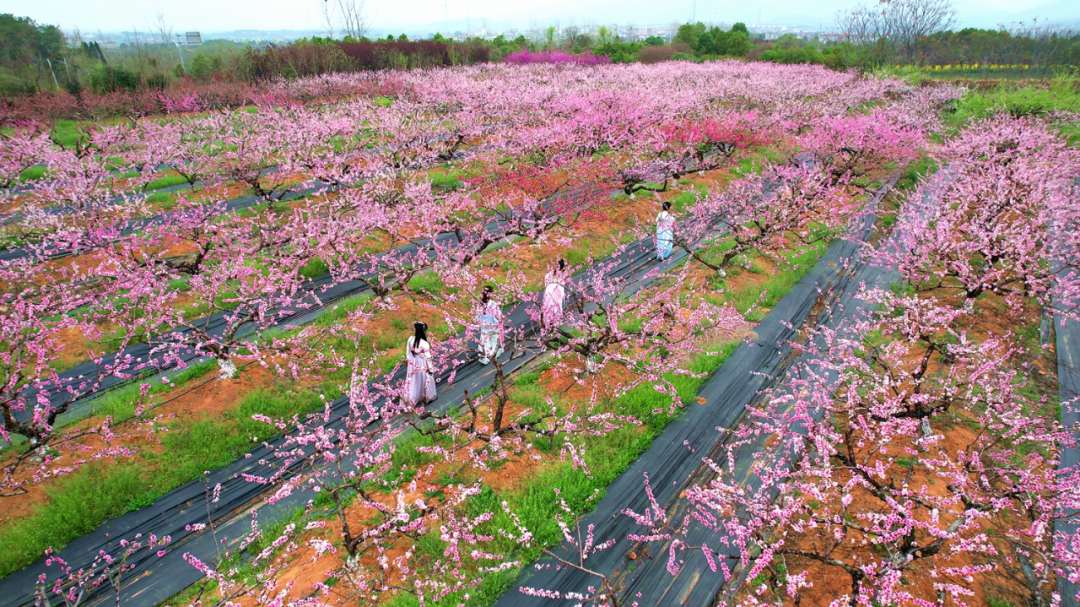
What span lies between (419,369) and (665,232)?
26.4 feet

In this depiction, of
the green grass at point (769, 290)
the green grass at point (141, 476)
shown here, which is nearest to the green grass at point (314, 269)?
the green grass at point (141, 476)

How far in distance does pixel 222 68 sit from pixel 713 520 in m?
46.9

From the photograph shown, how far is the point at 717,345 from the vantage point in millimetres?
9789

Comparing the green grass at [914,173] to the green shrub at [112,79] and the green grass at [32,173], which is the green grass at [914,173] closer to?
the green grass at [32,173]

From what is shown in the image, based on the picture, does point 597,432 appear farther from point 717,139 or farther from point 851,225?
point 717,139

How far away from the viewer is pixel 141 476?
22.3 feet

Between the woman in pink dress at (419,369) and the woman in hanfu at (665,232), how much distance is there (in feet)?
24.9

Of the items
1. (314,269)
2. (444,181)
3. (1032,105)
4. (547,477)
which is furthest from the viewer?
(1032,105)

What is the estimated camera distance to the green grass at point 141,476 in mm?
5855

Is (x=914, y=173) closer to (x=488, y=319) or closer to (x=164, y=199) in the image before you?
(x=488, y=319)

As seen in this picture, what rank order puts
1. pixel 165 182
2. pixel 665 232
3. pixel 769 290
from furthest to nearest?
pixel 165 182 → pixel 665 232 → pixel 769 290

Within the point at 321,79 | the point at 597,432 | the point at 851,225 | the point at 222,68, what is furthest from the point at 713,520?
the point at 222,68

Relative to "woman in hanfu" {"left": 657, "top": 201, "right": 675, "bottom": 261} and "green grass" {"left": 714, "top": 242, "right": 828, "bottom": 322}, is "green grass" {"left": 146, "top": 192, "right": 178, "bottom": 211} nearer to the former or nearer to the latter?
"woman in hanfu" {"left": 657, "top": 201, "right": 675, "bottom": 261}

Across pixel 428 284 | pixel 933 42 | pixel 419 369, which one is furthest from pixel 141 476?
pixel 933 42
